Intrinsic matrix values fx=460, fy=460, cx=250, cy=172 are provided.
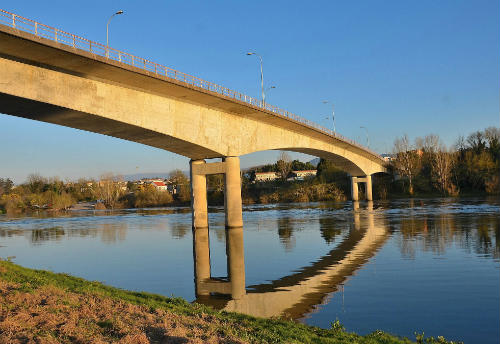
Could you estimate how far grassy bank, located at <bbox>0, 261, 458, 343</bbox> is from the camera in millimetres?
8164

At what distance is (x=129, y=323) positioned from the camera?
30.0 ft

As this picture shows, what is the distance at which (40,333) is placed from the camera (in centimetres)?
839

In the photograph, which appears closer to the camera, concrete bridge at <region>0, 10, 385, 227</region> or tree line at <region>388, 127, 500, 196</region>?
concrete bridge at <region>0, 10, 385, 227</region>

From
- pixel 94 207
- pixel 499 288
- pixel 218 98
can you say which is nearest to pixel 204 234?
pixel 218 98

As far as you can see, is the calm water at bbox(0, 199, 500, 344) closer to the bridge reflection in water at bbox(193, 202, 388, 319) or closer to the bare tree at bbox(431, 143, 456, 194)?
the bridge reflection in water at bbox(193, 202, 388, 319)

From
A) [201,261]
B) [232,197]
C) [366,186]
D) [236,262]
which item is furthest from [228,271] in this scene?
[366,186]

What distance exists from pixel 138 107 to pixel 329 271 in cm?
1779

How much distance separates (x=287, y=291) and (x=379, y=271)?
430 centimetres

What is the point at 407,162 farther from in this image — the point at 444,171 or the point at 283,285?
Result: the point at 283,285

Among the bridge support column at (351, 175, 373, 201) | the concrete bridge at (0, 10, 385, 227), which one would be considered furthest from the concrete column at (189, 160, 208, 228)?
the bridge support column at (351, 175, 373, 201)

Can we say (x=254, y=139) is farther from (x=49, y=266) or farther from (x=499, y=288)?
(x=499, y=288)

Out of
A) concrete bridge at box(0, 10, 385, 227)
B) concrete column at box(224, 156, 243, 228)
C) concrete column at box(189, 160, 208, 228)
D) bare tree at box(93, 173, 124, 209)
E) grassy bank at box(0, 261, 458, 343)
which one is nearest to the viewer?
grassy bank at box(0, 261, 458, 343)

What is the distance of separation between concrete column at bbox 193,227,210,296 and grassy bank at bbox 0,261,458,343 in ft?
11.8

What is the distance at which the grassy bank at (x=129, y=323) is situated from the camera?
816 centimetres
